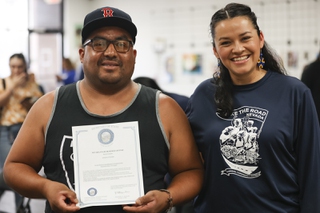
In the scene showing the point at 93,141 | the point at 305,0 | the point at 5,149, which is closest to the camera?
the point at 93,141

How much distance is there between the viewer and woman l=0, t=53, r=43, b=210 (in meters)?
4.71

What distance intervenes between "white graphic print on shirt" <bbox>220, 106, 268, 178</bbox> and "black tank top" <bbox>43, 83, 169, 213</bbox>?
265 millimetres

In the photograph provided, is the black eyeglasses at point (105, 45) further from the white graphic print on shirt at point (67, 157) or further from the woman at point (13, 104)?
the woman at point (13, 104)

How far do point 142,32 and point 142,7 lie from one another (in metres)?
0.55

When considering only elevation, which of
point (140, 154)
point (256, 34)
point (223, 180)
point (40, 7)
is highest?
point (40, 7)

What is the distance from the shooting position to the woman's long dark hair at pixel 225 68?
192cm

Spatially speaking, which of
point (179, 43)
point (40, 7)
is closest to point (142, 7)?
point (179, 43)

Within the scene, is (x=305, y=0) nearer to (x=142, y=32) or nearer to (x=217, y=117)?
(x=142, y=32)

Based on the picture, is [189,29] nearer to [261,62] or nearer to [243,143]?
[261,62]

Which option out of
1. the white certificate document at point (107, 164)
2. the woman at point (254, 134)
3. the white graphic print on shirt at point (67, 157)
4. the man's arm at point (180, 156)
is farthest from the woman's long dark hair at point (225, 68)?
the white graphic print on shirt at point (67, 157)

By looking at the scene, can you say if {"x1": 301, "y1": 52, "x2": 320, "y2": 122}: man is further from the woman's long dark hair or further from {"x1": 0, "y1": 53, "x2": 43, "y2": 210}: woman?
{"x1": 0, "y1": 53, "x2": 43, "y2": 210}: woman

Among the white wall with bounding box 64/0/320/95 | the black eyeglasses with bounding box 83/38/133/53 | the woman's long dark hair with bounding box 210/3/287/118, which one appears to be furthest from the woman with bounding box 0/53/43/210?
the white wall with bounding box 64/0/320/95

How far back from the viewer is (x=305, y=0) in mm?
7816

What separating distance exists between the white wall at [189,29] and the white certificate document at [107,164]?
6.35 meters
